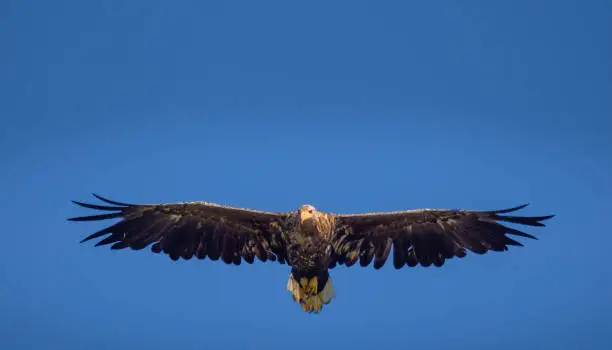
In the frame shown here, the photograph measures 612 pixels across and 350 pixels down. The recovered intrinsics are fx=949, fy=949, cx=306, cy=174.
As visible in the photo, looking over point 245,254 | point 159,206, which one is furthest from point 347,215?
point 159,206

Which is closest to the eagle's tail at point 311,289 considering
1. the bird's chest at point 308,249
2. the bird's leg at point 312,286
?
the bird's leg at point 312,286

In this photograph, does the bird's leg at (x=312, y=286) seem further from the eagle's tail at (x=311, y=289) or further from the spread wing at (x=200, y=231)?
the spread wing at (x=200, y=231)

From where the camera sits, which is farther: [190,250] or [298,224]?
[190,250]

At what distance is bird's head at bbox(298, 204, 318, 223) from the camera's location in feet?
41.1

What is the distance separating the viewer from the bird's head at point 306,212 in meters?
12.5

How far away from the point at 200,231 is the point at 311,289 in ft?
5.96

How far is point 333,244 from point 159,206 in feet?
8.17

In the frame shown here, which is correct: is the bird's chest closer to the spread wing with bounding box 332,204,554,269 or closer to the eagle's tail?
the eagle's tail

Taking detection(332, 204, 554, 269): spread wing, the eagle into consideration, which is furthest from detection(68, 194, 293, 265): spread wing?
detection(332, 204, 554, 269): spread wing

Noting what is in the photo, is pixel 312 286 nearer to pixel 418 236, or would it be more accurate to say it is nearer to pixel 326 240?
pixel 326 240

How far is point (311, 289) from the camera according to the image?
43.2 ft

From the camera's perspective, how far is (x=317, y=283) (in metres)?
13.1

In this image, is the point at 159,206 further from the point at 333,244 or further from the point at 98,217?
the point at 333,244

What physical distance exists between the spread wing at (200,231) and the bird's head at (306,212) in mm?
323
